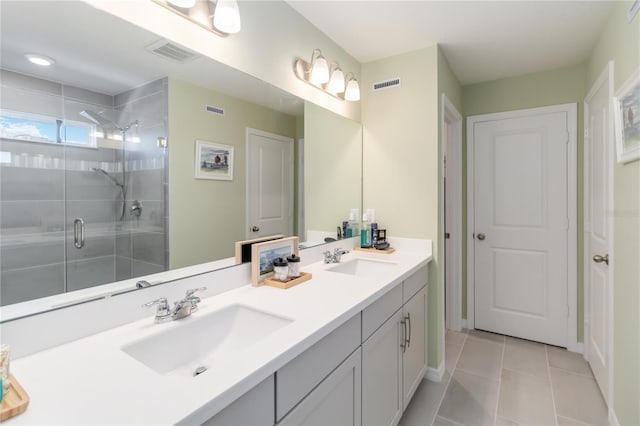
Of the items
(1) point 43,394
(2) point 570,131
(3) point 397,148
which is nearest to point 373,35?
(3) point 397,148

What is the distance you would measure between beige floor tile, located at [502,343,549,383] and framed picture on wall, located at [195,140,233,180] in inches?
99.8

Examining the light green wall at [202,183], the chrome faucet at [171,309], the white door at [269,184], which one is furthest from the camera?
the white door at [269,184]

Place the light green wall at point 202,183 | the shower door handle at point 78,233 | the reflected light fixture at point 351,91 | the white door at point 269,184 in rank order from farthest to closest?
the reflected light fixture at point 351,91
the white door at point 269,184
the light green wall at point 202,183
the shower door handle at point 78,233

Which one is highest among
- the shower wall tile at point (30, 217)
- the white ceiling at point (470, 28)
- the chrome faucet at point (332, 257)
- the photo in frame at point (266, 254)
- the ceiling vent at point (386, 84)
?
the white ceiling at point (470, 28)

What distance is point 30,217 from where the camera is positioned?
861 millimetres

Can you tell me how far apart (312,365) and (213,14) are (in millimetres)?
1457

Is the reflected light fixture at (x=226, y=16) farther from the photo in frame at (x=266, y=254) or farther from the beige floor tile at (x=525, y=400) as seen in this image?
the beige floor tile at (x=525, y=400)

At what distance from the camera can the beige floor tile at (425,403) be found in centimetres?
184

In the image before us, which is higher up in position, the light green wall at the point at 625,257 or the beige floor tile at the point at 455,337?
the light green wall at the point at 625,257

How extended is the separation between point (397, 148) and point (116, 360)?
212cm

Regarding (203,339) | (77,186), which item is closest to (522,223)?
(203,339)

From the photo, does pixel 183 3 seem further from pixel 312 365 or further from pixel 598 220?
pixel 598 220

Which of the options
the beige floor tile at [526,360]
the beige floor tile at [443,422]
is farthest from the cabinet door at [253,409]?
the beige floor tile at [526,360]

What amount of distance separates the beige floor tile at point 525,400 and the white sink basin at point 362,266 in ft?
3.72
